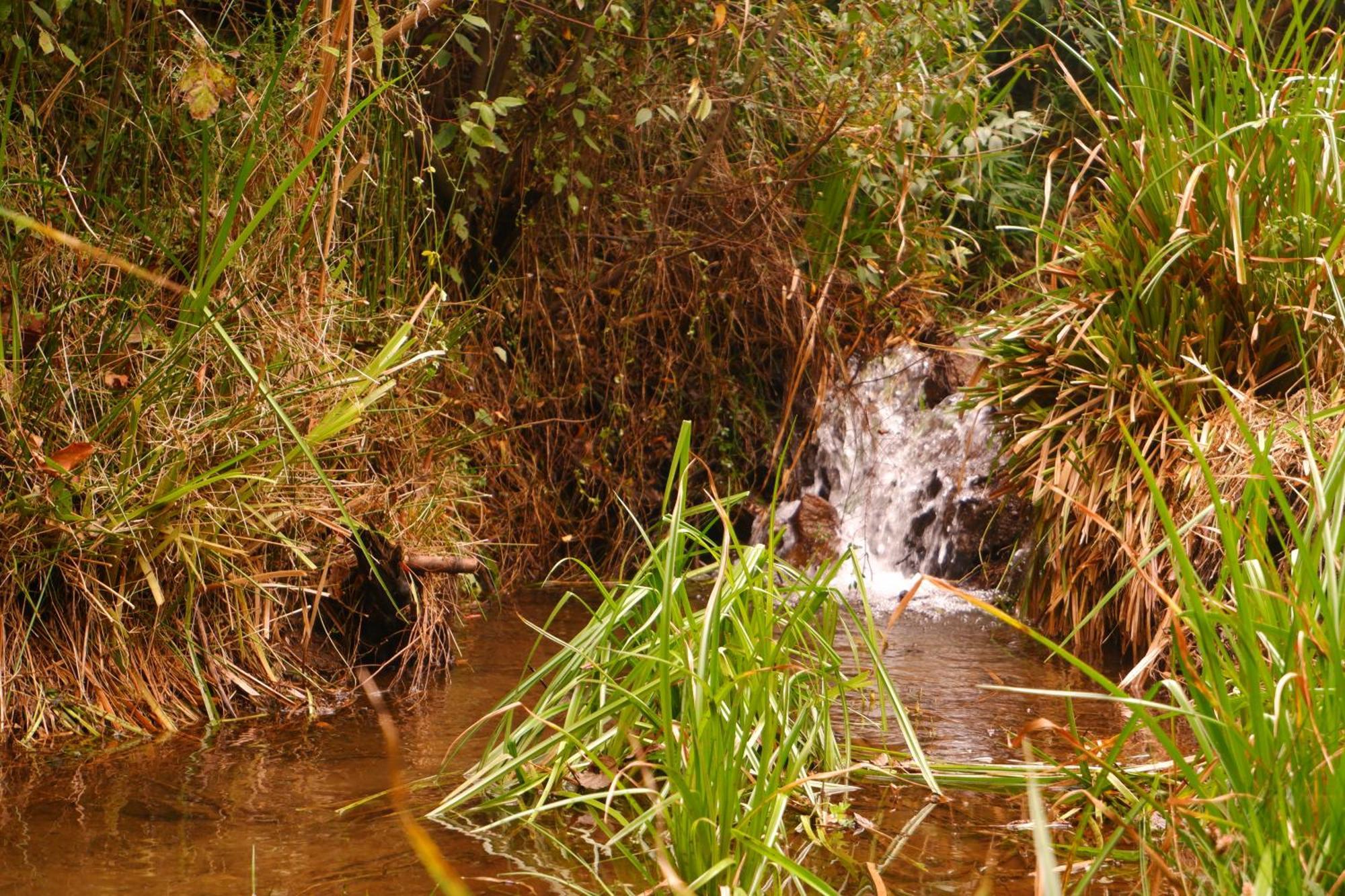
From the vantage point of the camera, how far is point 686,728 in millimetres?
2074

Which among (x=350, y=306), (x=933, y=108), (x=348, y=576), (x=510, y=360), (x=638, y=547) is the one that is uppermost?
(x=933, y=108)

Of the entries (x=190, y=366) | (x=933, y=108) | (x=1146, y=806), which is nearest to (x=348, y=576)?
(x=190, y=366)

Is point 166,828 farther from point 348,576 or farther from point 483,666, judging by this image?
point 483,666

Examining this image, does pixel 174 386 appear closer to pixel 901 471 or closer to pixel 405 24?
pixel 405 24

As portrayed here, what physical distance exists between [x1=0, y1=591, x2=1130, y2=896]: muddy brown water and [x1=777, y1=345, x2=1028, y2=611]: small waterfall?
2024mm

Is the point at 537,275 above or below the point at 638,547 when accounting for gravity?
above

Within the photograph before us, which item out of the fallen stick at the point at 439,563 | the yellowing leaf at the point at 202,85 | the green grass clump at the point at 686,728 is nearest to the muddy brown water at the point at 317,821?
the green grass clump at the point at 686,728

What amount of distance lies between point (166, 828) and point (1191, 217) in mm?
3130

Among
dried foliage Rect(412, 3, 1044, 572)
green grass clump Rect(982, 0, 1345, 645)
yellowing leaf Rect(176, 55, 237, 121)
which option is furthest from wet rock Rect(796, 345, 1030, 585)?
yellowing leaf Rect(176, 55, 237, 121)

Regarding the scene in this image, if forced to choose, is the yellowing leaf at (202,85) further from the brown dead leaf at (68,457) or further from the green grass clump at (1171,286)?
the green grass clump at (1171,286)

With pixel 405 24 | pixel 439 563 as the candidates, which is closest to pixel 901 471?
pixel 439 563

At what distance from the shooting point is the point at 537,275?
17.1 feet

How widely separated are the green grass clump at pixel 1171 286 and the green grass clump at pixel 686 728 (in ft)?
4.83

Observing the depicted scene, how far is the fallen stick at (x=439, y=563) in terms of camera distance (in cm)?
346
